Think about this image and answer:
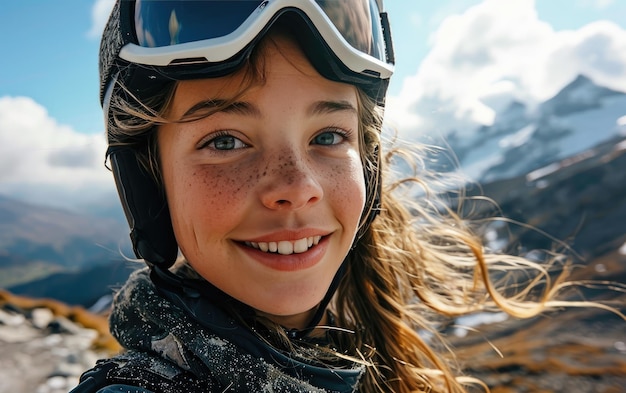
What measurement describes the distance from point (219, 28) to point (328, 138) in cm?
58

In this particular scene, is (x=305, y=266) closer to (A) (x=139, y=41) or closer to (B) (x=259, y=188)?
(B) (x=259, y=188)

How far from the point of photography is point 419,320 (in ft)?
9.47

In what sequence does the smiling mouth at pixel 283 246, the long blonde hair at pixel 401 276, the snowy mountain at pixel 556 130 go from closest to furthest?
the smiling mouth at pixel 283 246
the long blonde hair at pixel 401 276
the snowy mountain at pixel 556 130

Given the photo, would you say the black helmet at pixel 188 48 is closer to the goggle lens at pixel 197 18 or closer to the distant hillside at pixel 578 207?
the goggle lens at pixel 197 18

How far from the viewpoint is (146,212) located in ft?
6.70

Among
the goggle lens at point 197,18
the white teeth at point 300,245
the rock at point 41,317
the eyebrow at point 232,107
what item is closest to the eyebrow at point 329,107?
the eyebrow at point 232,107

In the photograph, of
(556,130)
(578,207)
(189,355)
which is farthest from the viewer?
(556,130)

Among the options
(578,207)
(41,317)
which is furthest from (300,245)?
(578,207)

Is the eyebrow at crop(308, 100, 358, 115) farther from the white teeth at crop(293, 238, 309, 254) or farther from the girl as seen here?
the white teeth at crop(293, 238, 309, 254)

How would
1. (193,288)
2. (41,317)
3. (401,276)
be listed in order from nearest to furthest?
(193,288)
(401,276)
(41,317)

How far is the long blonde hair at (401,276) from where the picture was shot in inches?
91.2

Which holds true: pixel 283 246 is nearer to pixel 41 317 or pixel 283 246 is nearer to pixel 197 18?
pixel 197 18

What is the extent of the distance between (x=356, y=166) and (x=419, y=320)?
1.25 m

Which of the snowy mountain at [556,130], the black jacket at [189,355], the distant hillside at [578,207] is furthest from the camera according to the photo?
the snowy mountain at [556,130]
